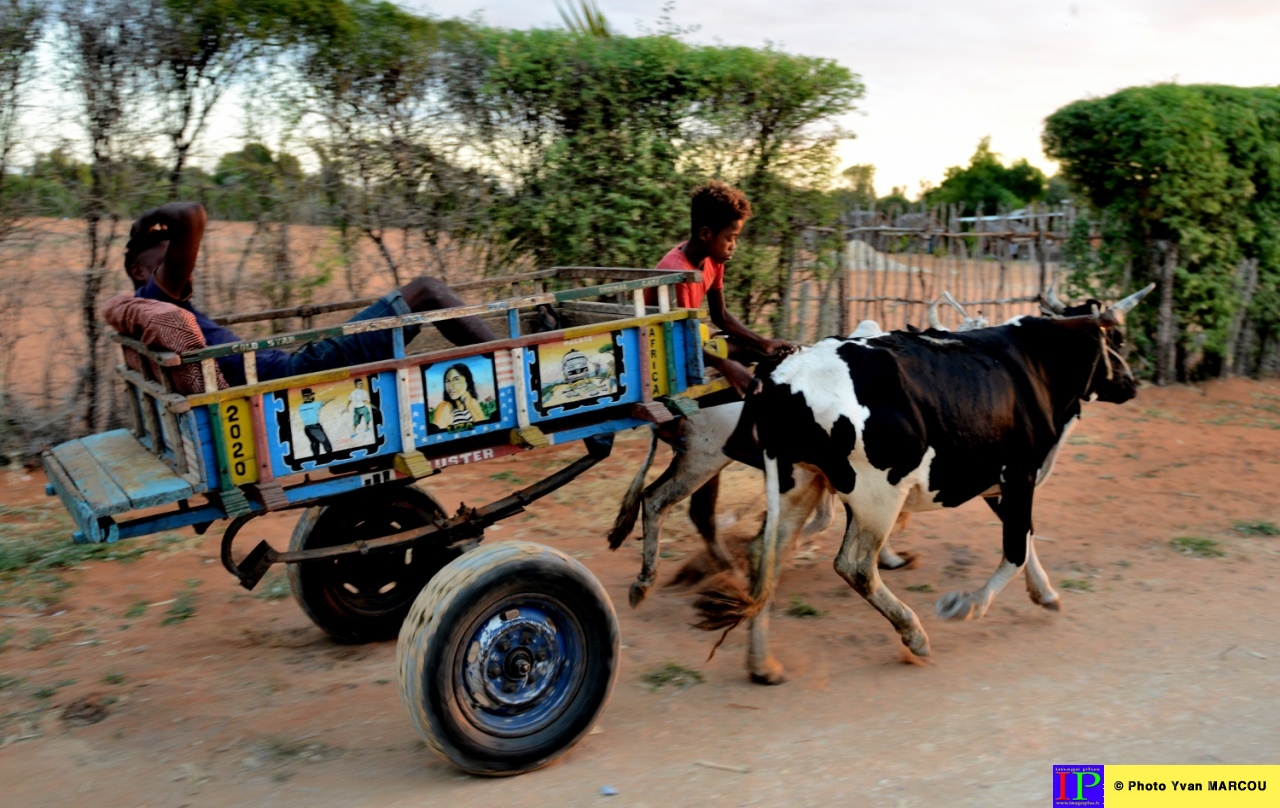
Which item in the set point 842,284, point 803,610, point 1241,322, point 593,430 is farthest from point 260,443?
point 1241,322

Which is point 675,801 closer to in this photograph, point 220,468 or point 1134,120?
point 220,468

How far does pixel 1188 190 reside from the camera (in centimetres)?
998

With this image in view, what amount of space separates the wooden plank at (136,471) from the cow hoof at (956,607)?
136 inches

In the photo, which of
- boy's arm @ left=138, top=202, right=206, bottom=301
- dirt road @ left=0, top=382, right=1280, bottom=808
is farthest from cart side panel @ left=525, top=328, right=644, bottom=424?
boy's arm @ left=138, top=202, right=206, bottom=301

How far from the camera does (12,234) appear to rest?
702cm

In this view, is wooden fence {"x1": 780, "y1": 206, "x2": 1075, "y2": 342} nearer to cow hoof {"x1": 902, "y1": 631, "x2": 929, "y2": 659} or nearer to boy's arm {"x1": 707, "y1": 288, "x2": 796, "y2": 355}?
boy's arm {"x1": 707, "y1": 288, "x2": 796, "y2": 355}

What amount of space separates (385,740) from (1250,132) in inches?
419

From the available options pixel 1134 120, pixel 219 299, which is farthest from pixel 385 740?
pixel 1134 120

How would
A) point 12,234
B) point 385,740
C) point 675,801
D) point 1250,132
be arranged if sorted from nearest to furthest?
point 675,801 < point 385,740 < point 12,234 < point 1250,132

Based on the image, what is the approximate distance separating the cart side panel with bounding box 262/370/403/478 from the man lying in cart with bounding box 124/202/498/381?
0.06 metres

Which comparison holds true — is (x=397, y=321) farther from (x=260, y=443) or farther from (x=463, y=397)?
(x=260, y=443)

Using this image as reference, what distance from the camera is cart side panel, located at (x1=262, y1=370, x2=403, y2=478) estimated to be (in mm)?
3697

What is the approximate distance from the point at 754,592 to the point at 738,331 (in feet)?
4.63

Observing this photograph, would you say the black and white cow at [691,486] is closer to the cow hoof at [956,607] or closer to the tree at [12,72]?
the cow hoof at [956,607]
